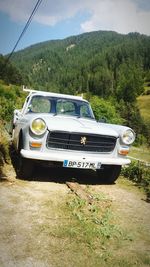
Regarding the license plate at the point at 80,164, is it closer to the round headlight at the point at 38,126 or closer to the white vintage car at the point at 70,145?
the white vintage car at the point at 70,145

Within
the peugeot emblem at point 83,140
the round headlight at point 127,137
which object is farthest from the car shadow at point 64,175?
the round headlight at point 127,137

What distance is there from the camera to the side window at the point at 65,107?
7156mm

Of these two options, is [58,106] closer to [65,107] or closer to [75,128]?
[65,107]

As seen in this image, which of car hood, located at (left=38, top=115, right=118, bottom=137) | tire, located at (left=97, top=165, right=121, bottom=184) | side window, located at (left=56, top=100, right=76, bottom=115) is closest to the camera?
car hood, located at (left=38, top=115, right=118, bottom=137)

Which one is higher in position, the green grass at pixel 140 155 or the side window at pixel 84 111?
the side window at pixel 84 111

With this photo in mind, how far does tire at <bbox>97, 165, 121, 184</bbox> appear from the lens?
6.50 meters

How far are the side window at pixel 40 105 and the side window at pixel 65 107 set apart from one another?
24cm

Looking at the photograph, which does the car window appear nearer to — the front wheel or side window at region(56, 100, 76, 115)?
side window at region(56, 100, 76, 115)

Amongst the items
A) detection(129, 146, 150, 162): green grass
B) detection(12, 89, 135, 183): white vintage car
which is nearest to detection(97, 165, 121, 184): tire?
detection(12, 89, 135, 183): white vintage car

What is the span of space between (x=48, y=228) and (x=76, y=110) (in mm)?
4071

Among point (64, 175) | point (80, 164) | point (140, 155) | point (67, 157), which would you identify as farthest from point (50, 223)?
point (140, 155)

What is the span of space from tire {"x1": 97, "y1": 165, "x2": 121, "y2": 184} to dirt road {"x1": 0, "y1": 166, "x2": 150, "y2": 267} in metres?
0.22

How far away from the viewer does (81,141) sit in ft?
18.9

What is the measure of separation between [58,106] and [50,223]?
3.59 m
